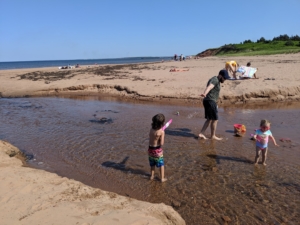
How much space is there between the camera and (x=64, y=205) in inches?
125

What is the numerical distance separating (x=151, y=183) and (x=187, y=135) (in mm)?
2898

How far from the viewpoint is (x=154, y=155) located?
15.0 feet

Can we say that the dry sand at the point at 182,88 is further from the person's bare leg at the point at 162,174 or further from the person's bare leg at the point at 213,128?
the person's bare leg at the point at 162,174

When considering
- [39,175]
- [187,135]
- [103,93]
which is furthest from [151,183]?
[103,93]

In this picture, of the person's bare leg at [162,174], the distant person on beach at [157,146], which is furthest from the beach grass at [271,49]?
the person's bare leg at [162,174]

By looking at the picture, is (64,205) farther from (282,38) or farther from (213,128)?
(282,38)

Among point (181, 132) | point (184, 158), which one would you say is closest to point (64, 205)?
point (184, 158)

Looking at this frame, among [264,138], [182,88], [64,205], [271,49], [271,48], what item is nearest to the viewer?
[64,205]

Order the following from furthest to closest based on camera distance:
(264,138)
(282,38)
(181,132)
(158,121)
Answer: (282,38) → (181,132) → (264,138) → (158,121)

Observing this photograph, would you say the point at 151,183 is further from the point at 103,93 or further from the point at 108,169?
the point at 103,93

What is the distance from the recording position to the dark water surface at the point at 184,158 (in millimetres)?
3887

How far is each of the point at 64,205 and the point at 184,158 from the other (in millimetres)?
3005

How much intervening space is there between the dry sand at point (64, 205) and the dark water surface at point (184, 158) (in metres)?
0.69

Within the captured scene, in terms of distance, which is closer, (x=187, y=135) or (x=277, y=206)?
(x=277, y=206)
